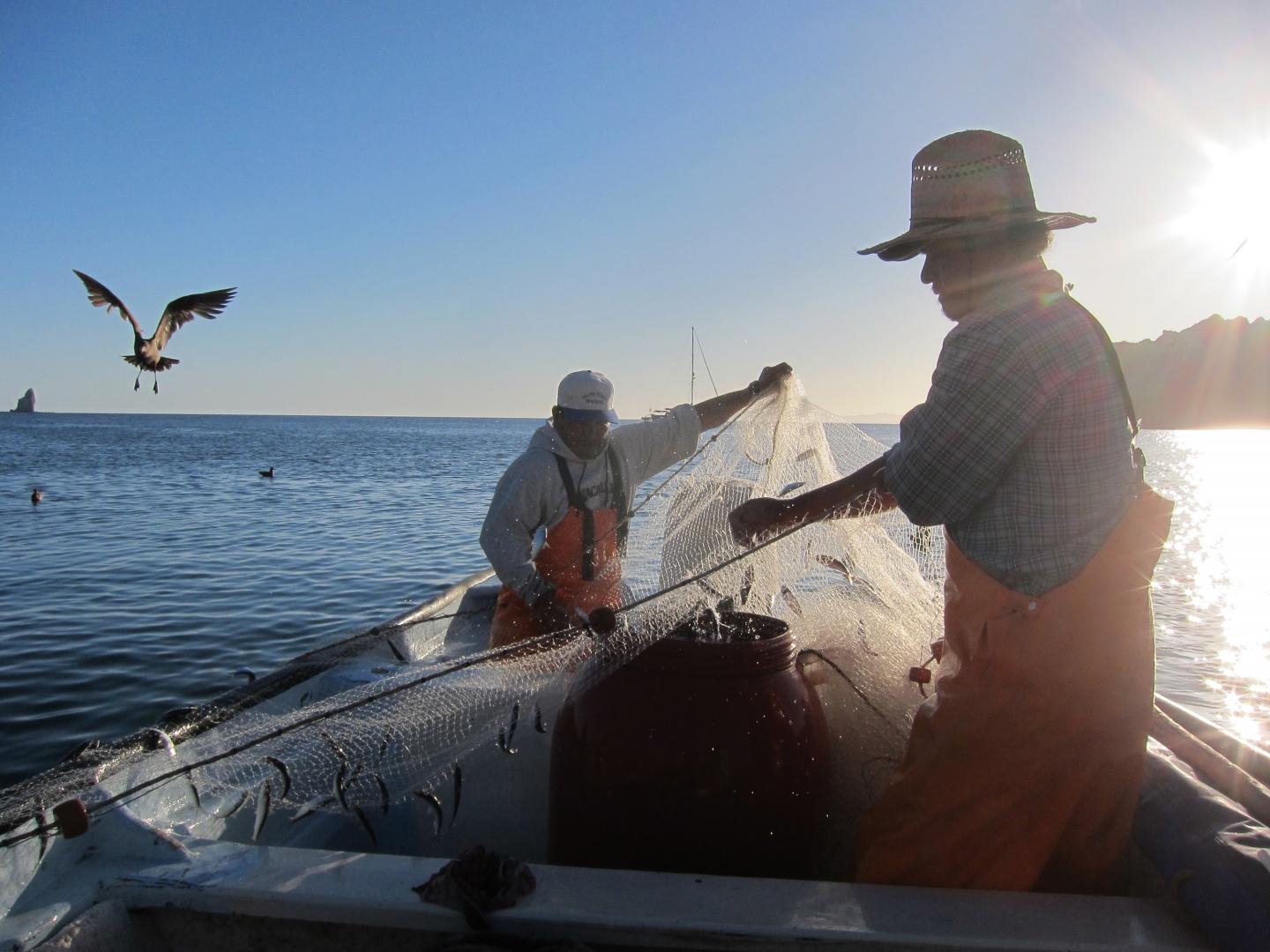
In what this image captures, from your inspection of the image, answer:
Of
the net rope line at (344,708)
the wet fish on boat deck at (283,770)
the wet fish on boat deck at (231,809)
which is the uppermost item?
the net rope line at (344,708)

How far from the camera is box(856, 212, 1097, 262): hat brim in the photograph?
2104 mm

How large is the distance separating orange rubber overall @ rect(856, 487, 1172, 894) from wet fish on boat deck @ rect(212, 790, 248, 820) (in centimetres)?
208

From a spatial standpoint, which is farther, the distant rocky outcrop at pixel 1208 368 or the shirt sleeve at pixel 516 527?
the distant rocky outcrop at pixel 1208 368

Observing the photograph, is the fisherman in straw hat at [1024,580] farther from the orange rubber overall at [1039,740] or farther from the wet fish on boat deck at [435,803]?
the wet fish on boat deck at [435,803]

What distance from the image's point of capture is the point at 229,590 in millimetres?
11852

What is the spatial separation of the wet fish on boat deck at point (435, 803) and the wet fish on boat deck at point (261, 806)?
0.47m

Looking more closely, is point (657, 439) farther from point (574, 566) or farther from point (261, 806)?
point (261, 806)

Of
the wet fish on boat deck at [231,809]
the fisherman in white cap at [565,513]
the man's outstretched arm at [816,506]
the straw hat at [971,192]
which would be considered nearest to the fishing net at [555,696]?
the wet fish on boat deck at [231,809]

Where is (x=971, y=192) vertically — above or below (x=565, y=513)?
above

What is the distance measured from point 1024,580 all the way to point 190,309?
12.9 metres

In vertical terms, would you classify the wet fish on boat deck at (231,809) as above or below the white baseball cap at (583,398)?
below

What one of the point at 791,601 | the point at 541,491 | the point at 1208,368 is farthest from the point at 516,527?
the point at 1208,368

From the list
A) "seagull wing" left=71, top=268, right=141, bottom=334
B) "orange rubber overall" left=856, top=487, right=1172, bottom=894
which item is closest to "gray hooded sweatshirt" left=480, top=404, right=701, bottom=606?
"orange rubber overall" left=856, top=487, right=1172, bottom=894

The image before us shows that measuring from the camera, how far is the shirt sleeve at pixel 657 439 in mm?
4598
